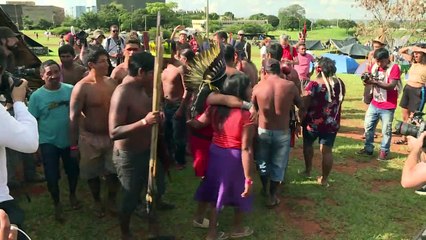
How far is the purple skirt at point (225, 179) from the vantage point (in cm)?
396

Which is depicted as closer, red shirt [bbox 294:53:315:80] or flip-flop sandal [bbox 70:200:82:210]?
flip-flop sandal [bbox 70:200:82:210]

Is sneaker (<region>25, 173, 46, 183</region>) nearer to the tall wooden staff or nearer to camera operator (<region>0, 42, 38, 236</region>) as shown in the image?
the tall wooden staff

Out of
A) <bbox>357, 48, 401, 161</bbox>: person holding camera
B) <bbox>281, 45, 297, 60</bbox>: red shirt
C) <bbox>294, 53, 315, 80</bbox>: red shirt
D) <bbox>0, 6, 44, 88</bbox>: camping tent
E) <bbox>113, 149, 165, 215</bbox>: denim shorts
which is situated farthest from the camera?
<bbox>281, 45, 297, 60</bbox>: red shirt

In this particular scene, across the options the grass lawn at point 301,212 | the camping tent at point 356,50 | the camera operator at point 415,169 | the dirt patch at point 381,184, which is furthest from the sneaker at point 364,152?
the camping tent at point 356,50

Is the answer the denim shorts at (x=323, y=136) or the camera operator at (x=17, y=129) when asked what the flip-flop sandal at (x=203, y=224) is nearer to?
the denim shorts at (x=323, y=136)

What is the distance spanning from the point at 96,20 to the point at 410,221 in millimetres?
86058

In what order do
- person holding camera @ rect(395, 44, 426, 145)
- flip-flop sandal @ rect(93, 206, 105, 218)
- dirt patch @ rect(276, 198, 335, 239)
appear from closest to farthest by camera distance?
dirt patch @ rect(276, 198, 335, 239) < flip-flop sandal @ rect(93, 206, 105, 218) < person holding camera @ rect(395, 44, 426, 145)

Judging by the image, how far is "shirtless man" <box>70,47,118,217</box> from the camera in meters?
4.20

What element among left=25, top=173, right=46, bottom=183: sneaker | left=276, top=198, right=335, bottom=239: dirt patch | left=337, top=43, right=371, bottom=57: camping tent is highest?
left=25, top=173, right=46, bottom=183: sneaker

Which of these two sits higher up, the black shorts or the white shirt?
the white shirt

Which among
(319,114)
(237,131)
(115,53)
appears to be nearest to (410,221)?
(319,114)

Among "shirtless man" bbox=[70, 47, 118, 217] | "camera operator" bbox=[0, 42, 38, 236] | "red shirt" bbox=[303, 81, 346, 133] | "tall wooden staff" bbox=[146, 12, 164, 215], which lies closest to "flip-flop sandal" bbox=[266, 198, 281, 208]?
"red shirt" bbox=[303, 81, 346, 133]

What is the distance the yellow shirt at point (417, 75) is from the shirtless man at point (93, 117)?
17.3ft

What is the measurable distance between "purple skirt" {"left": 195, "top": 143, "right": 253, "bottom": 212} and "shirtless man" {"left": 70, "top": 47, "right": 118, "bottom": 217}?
1.09 metres
